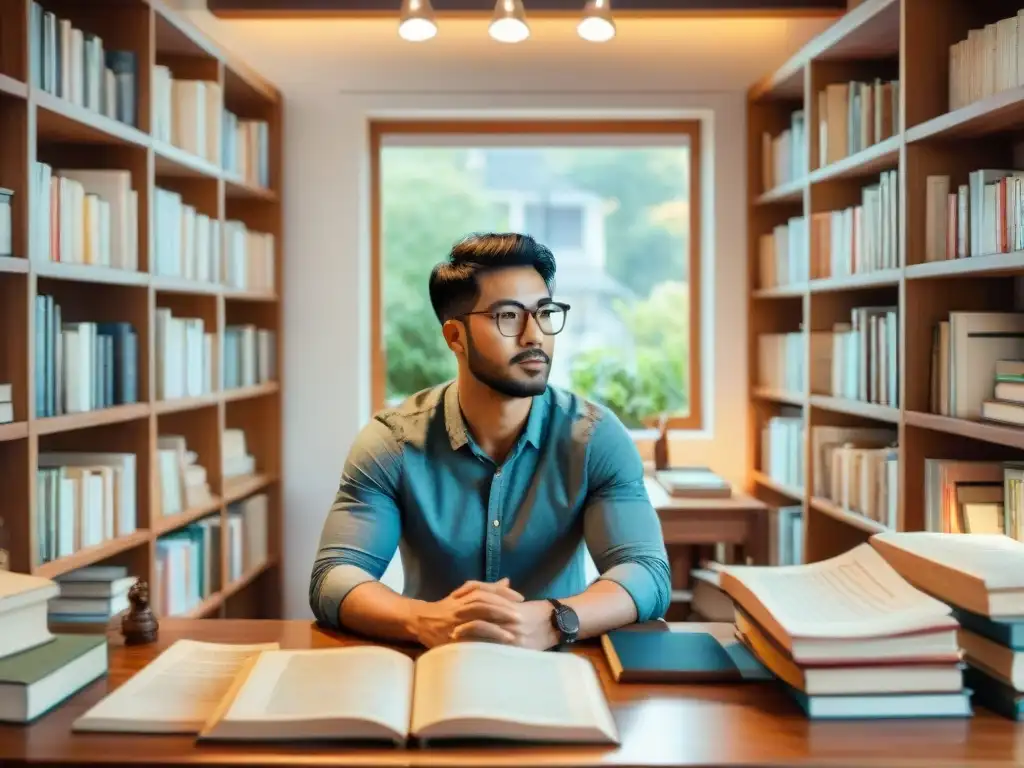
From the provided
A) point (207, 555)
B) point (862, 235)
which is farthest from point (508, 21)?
point (207, 555)

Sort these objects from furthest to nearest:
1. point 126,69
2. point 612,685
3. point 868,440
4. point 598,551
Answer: point 868,440 → point 126,69 → point 598,551 → point 612,685

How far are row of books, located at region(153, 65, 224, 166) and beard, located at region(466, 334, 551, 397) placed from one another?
1.62 m

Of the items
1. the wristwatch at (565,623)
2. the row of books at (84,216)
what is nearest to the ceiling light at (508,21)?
the row of books at (84,216)

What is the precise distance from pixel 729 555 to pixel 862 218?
152cm

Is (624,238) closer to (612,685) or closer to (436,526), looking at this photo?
(436,526)

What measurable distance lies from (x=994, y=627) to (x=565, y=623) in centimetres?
59

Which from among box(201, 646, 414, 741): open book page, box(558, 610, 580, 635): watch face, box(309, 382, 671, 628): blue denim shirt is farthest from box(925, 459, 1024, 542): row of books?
box(201, 646, 414, 741): open book page

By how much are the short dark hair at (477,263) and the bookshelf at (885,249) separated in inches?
40.8

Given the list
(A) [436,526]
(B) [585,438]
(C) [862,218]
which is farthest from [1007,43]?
(A) [436,526]

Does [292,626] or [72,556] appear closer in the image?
[292,626]

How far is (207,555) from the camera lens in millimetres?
3621

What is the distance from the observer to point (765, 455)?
14.3ft

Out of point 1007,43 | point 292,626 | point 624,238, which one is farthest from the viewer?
point 624,238

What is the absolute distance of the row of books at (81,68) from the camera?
8.02 ft
